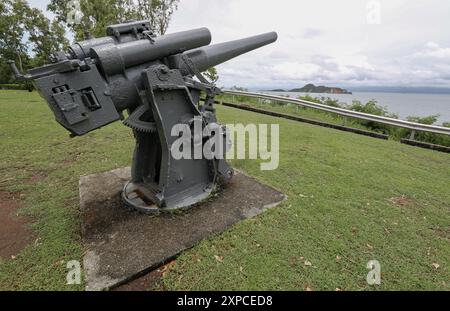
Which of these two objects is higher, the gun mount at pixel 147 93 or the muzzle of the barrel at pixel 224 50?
the muzzle of the barrel at pixel 224 50

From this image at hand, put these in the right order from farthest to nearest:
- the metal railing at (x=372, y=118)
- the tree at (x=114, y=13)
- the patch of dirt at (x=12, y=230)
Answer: the tree at (x=114, y=13)
the metal railing at (x=372, y=118)
the patch of dirt at (x=12, y=230)

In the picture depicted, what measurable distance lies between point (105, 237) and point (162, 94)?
1.82 metres

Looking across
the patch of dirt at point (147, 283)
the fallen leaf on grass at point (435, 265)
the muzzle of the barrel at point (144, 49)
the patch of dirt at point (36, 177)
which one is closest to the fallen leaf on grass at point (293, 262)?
the patch of dirt at point (147, 283)

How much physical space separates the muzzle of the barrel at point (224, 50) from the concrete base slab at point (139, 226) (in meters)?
1.96

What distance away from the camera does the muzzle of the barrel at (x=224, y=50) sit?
13.3 ft

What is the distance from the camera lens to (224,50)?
14.2 feet

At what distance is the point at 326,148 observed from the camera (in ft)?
22.2

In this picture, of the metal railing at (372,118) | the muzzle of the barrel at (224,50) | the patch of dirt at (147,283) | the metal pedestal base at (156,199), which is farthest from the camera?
the metal railing at (372,118)

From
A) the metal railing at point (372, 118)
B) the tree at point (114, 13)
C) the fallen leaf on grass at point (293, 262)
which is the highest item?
the tree at point (114, 13)

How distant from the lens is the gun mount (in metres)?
2.76

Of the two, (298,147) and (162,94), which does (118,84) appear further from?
(298,147)

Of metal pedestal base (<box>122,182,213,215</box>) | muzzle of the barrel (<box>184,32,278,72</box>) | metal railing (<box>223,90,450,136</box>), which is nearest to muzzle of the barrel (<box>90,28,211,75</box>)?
muzzle of the barrel (<box>184,32,278,72</box>)

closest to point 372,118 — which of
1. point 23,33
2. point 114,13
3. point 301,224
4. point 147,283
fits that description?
point 301,224

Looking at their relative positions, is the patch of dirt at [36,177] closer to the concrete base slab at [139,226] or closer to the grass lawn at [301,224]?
the grass lawn at [301,224]
